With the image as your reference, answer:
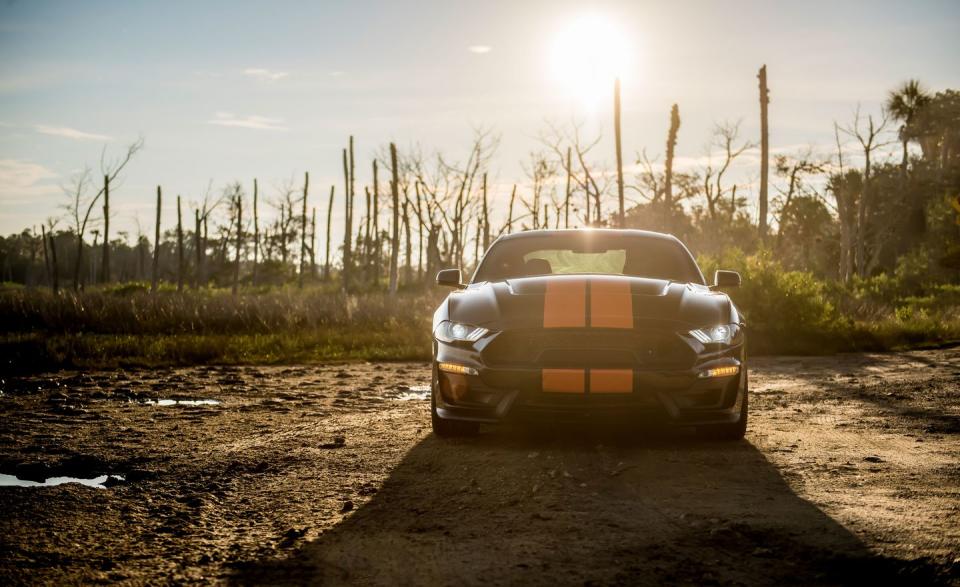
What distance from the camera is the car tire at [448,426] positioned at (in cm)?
624

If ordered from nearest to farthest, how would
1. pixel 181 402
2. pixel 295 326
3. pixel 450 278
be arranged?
1. pixel 450 278
2. pixel 181 402
3. pixel 295 326

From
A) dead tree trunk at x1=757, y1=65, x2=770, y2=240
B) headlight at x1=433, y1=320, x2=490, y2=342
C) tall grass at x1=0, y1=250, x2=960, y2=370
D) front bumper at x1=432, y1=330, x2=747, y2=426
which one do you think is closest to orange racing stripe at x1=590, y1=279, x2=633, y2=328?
front bumper at x1=432, y1=330, x2=747, y2=426

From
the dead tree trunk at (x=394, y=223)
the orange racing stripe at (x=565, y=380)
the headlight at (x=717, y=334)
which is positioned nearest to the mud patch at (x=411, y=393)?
the orange racing stripe at (x=565, y=380)

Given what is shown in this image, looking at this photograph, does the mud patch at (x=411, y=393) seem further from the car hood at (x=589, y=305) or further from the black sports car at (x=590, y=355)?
the car hood at (x=589, y=305)

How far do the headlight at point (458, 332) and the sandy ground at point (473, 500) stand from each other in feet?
2.46

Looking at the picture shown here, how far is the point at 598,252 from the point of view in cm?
755

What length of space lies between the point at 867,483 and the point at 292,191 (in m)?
71.9

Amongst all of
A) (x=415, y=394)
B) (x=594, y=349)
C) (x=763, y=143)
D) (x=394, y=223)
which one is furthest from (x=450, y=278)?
(x=394, y=223)

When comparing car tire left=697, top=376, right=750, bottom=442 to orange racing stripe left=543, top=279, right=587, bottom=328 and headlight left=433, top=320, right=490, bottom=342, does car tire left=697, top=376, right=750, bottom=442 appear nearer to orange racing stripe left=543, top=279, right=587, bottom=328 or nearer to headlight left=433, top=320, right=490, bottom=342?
orange racing stripe left=543, top=279, right=587, bottom=328

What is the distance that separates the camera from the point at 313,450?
615cm

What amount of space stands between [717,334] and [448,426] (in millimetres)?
1953

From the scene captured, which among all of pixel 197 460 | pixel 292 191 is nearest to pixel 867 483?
pixel 197 460

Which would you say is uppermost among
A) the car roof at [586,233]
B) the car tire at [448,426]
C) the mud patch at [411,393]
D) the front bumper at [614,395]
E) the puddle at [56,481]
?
the car roof at [586,233]

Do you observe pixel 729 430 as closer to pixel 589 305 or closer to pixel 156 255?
pixel 589 305
